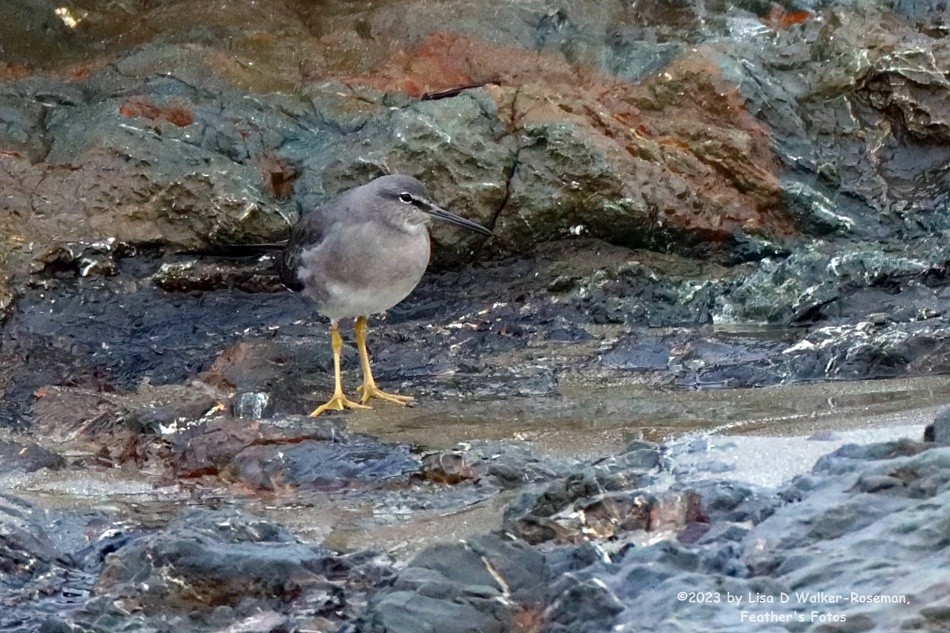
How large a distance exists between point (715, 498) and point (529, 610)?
0.71 m

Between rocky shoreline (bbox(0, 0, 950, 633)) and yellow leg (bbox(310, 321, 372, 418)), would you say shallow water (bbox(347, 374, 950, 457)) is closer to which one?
rocky shoreline (bbox(0, 0, 950, 633))

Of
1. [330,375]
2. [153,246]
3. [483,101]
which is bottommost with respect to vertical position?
[330,375]

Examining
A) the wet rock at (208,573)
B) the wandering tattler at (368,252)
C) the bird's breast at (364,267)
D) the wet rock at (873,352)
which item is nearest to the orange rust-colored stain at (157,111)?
the wandering tattler at (368,252)

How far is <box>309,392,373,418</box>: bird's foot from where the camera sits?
6.94m

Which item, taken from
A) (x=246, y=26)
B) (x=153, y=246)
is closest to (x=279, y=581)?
(x=153, y=246)

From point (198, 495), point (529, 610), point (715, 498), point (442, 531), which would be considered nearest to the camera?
point (529, 610)

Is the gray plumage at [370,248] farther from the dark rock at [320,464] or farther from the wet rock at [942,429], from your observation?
the wet rock at [942,429]

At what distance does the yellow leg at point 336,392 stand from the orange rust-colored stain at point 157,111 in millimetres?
1855

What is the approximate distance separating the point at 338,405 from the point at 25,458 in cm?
165

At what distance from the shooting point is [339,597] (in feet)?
14.0

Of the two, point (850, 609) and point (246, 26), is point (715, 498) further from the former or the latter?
point (246, 26)

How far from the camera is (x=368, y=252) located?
23.3 ft

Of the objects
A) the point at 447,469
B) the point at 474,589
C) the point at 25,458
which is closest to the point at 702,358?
the point at 447,469

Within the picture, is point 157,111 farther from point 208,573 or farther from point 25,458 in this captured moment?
point 208,573
